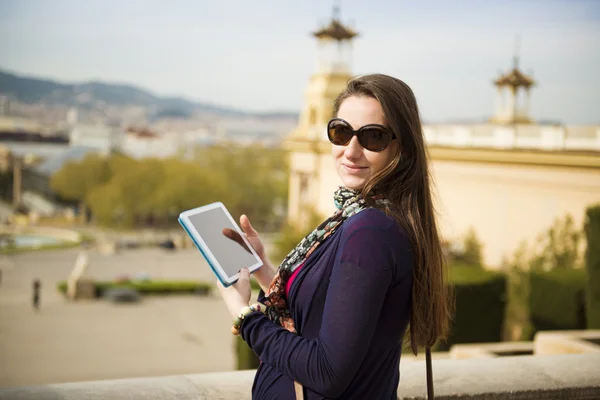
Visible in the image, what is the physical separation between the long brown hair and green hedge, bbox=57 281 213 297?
3250 centimetres

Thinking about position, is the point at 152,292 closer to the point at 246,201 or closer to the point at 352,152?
the point at 352,152

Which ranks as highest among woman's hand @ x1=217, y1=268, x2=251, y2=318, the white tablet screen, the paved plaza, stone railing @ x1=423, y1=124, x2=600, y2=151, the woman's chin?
stone railing @ x1=423, y1=124, x2=600, y2=151

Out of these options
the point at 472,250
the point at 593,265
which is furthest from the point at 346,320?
the point at 472,250

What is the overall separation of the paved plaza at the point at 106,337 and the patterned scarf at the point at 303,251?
61.8ft

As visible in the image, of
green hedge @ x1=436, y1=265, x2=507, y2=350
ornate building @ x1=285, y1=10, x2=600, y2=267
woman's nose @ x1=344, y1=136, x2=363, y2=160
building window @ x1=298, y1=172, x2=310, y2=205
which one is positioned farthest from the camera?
building window @ x1=298, y1=172, x2=310, y2=205

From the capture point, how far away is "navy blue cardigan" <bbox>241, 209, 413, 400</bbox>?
1538 mm

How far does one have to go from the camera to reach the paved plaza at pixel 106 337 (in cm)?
2058

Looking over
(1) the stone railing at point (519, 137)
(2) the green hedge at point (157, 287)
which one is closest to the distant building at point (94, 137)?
(2) the green hedge at point (157, 287)

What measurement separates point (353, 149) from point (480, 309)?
1336 centimetres

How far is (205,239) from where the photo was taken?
6.14 ft

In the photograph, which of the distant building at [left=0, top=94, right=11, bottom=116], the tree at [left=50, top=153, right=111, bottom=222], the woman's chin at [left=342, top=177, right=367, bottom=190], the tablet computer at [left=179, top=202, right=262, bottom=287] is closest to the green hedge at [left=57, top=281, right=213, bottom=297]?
the tablet computer at [left=179, top=202, right=262, bottom=287]

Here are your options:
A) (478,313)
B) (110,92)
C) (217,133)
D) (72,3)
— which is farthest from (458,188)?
(217,133)

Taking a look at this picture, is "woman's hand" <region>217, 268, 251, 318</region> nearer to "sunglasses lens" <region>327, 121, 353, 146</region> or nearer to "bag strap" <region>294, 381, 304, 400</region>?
"bag strap" <region>294, 381, 304, 400</region>

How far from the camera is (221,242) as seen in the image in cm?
192
